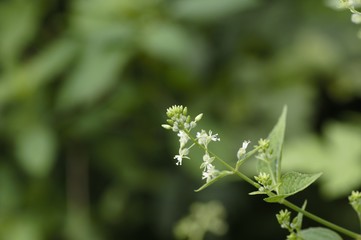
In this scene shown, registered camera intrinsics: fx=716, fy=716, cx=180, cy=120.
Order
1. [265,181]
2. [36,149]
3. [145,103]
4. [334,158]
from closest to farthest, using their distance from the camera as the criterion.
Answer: [265,181], [334,158], [36,149], [145,103]

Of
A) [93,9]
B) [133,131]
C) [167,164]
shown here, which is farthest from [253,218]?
[93,9]

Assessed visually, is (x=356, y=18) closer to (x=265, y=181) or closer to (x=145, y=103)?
(x=265, y=181)

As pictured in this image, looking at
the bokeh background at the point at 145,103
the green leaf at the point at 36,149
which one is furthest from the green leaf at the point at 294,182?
the green leaf at the point at 36,149

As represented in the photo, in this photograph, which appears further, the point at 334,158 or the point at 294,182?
the point at 334,158

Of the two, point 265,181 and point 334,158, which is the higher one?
point 334,158

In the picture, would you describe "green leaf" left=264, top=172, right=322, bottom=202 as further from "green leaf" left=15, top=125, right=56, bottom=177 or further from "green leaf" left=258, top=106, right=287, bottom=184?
"green leaf" left=15, top=125, right=56, bottom=177

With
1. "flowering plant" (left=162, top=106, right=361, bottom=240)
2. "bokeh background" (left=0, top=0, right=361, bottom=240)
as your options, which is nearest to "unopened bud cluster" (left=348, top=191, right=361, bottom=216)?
"flowering plant" (left=162, top=106, right=361, bottom=240)

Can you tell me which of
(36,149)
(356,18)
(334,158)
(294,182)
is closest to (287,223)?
(294,182)

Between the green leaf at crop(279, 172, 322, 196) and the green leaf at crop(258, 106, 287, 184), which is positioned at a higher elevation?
the green leaf at crop(258, 106, 287, 184)
